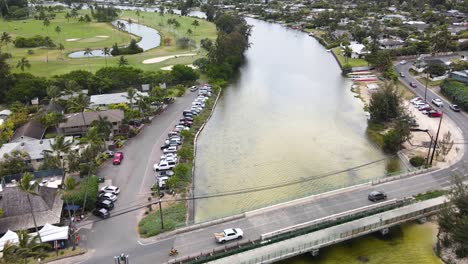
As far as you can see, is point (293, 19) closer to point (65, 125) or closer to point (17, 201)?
point (65, 125)

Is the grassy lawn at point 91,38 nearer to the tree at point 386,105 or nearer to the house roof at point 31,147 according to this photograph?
the house roof at point 31,147

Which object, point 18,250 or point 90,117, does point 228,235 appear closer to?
point 18,250

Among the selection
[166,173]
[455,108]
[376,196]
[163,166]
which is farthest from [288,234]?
[455,108]

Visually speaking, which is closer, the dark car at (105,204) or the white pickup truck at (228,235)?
the white pickup truck at (228,235)

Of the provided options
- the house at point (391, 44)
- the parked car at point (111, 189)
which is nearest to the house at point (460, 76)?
the house at point (391, 44)

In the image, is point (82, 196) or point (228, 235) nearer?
point (228, 235)

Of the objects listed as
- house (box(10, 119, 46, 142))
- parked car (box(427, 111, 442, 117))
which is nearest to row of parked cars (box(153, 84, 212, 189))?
house (box(10, 119, 46, 142))
